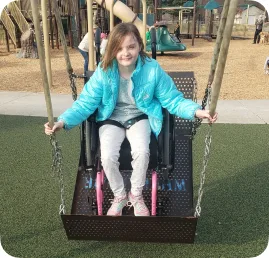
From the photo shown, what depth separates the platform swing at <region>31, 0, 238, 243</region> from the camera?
2.04 metres

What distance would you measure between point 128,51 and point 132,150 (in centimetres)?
63

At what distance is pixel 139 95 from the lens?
226 cm

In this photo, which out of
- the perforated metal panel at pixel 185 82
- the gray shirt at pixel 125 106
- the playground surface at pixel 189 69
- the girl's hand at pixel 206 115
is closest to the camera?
the girl's hand at pixel 206 115

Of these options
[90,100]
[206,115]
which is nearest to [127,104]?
[90,100]

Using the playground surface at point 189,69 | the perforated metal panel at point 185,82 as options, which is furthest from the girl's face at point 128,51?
the playground surface at point 189,69

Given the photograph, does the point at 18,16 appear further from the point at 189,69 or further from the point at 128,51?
the point at 128,51

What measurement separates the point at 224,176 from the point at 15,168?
7.24 feet

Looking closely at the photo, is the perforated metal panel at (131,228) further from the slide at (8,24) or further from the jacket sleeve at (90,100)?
the slide at (8,24)

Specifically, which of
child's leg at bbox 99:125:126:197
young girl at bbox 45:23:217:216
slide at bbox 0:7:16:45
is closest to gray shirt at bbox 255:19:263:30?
slide at bbox 0:7:16:45

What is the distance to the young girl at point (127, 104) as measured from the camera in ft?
7.07

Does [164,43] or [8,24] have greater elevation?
[8,24]

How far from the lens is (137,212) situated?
2.33 m

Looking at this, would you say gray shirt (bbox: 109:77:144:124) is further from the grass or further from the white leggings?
the grass

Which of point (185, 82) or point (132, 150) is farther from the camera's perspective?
point (185, 82)
